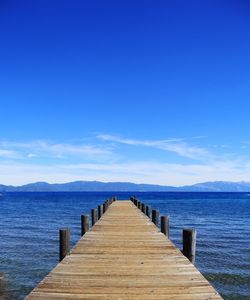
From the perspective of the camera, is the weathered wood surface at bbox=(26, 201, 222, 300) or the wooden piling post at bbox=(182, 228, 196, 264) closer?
the weathered wood surface at bbox=(26, 201, 222, 300)

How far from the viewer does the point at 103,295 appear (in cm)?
757

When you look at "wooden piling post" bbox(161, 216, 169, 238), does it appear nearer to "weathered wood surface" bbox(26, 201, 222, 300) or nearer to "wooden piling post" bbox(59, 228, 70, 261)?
"weathered wood surface" bbox(26, 201, 222, 300)

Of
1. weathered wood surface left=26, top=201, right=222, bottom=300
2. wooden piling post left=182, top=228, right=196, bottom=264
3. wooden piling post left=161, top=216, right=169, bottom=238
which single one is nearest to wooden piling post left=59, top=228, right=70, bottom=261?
weathered wood surface left=26, top=201, right=222, bottom=300

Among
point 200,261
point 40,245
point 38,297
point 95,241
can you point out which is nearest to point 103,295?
point 38,297

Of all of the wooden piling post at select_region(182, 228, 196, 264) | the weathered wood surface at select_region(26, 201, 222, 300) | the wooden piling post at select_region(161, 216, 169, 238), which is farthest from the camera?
the wooden piling post at select_region(161, 216, 169, 238)

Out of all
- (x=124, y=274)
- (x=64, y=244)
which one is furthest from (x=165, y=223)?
(x=124, y=274)

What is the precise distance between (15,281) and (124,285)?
32.9 feet

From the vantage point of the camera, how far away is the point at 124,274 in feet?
30.1

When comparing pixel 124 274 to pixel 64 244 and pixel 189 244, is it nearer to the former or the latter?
pixel 189 244

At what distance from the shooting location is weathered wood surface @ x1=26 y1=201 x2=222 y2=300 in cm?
763

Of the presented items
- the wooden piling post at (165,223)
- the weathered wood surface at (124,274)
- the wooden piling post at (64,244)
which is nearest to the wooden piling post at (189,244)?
the weathered wood surface at (124,274)

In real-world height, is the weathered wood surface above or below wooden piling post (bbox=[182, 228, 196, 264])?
below

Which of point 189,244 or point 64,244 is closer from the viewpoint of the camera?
point 189,244

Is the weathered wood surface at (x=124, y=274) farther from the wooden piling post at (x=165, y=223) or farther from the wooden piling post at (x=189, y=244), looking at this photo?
the wooden piling post at (x=165, y=223)
